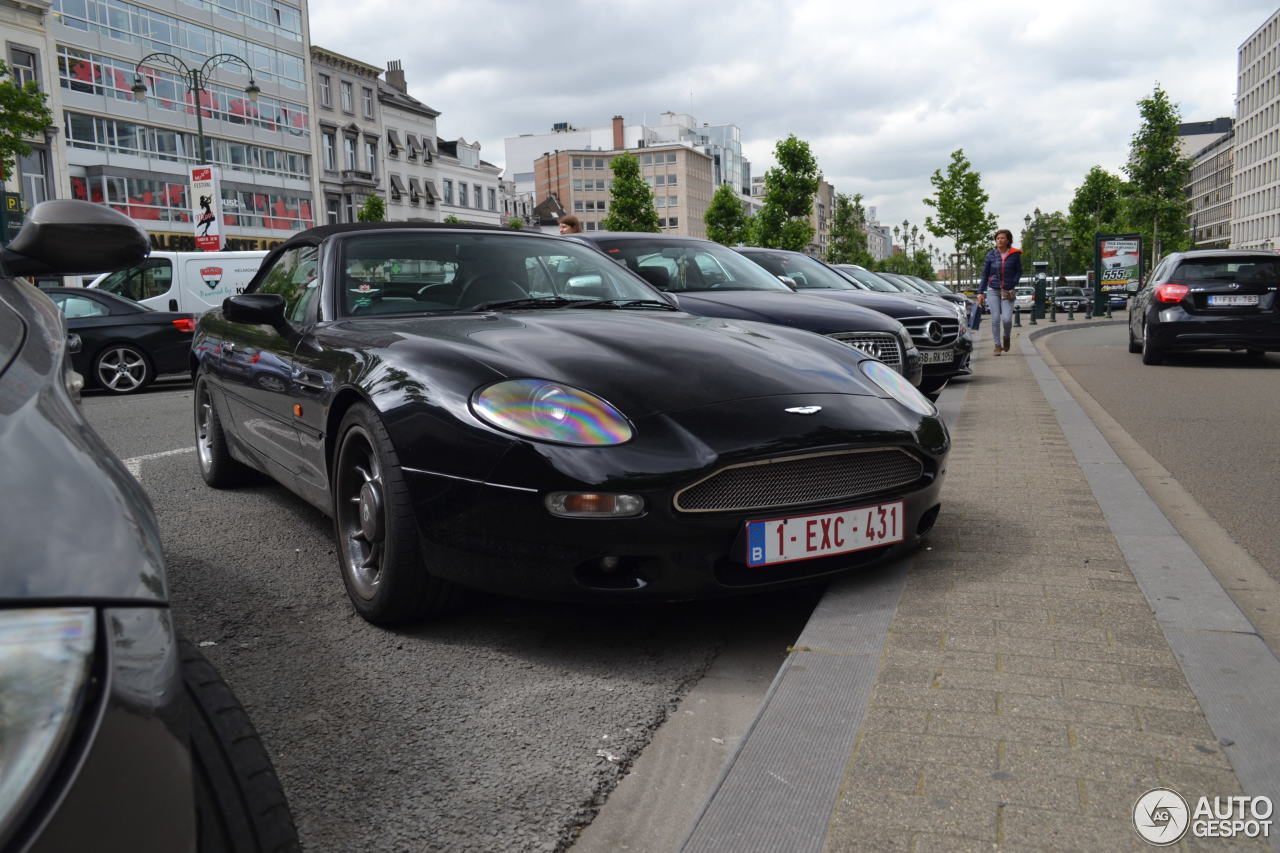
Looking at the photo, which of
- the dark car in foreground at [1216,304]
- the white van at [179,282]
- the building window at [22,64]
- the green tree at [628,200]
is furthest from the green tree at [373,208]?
the dark car in foreground at [1216,304]

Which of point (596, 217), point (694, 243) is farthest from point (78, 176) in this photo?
point (596, 217)

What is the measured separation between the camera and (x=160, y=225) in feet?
147

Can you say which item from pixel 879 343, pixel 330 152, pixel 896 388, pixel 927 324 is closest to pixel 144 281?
pixel 927 324

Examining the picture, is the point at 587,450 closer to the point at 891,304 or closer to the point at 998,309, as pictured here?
the point at 891,304

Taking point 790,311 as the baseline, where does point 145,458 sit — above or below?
below

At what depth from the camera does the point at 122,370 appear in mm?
12961

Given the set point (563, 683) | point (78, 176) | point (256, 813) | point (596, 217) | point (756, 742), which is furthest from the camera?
point (596, 217)

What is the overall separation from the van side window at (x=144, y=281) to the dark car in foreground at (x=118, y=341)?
2053 millimetres

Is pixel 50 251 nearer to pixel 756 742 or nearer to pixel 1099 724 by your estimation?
pixel 756 742

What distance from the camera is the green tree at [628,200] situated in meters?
72.3

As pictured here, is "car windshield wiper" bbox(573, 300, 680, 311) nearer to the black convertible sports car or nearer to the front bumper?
the black convertible sports car

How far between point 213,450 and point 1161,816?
4.88 meters

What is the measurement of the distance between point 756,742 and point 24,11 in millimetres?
44767

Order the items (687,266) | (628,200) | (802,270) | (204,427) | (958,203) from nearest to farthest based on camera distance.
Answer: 1. (204,427)
2. (687,266)
3. (802,270)
4. (958,203)
5. (628,200)
